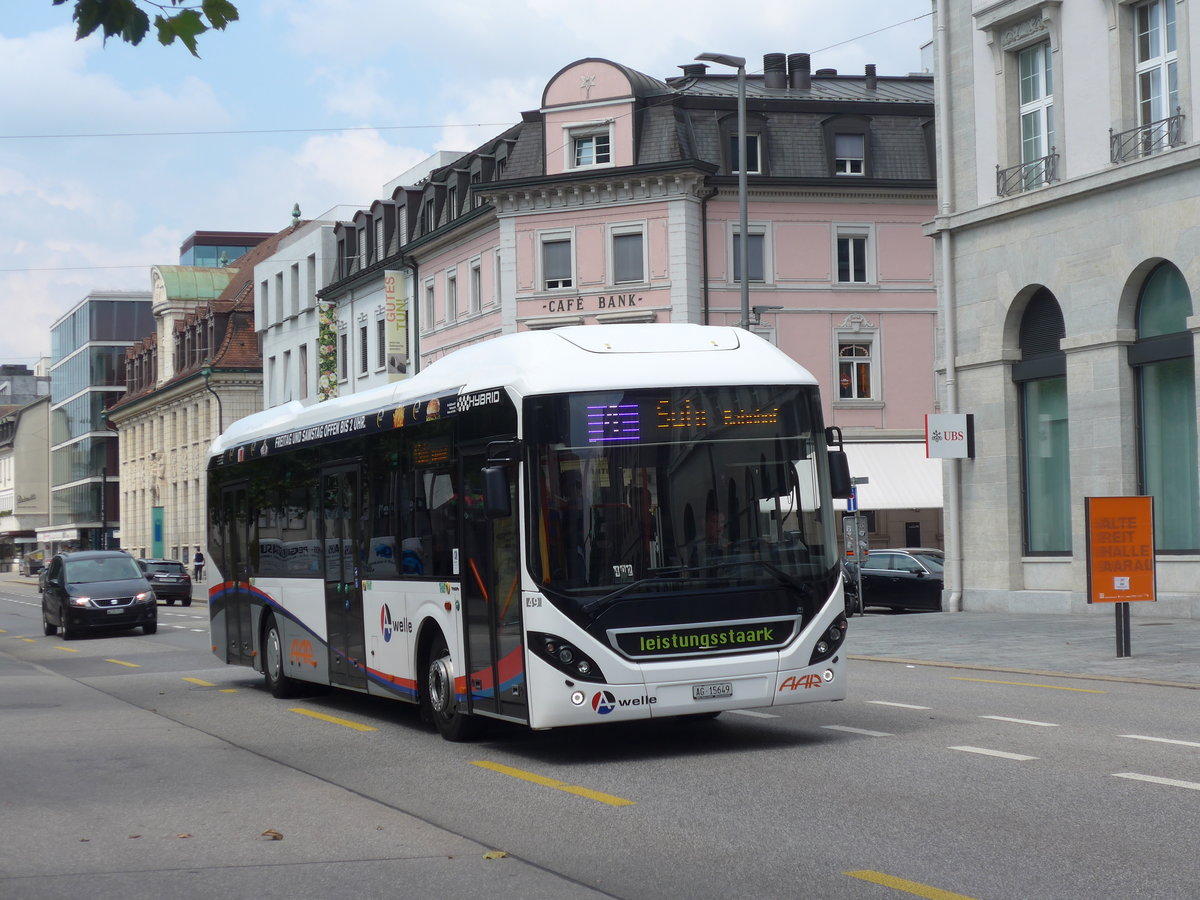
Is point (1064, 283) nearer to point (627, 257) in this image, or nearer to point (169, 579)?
point (627, 257)

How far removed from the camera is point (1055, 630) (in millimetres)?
23734

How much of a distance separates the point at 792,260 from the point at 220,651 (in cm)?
3160

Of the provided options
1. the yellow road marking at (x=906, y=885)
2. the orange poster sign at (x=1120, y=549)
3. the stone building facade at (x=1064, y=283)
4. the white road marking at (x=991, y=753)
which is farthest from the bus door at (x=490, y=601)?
the stone building facade at (x=1064, y=283)

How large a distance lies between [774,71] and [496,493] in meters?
45.1

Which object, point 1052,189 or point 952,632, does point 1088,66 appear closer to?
point 1052,189

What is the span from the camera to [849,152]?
49031mm

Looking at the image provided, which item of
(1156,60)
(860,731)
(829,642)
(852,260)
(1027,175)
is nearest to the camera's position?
(829,642)

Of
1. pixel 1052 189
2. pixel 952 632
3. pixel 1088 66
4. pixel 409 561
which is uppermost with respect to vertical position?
pixel 1088 66

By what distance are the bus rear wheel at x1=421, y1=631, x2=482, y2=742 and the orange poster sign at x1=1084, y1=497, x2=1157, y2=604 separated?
27.4ft

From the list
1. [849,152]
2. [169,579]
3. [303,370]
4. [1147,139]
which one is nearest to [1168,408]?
[1147,139]

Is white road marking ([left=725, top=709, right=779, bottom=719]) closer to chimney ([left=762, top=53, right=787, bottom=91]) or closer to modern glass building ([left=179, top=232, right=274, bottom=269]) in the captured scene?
chimney ([left=762, top=53, right=787, bottom=91])

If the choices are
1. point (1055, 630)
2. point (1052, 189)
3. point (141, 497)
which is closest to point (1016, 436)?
point (1052, 189)

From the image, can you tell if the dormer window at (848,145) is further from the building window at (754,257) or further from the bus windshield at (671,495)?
the bus windshield at (671,495)

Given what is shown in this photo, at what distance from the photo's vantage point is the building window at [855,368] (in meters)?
49.0
